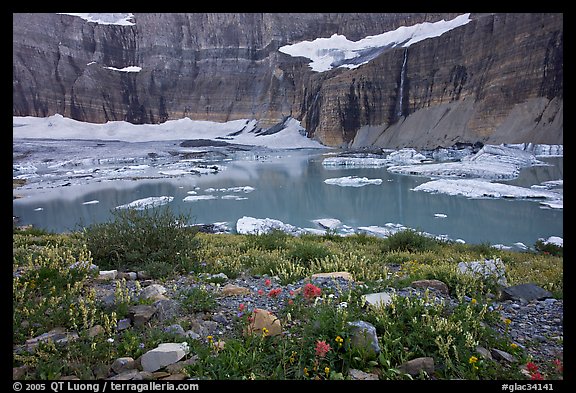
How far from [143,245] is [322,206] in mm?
18883

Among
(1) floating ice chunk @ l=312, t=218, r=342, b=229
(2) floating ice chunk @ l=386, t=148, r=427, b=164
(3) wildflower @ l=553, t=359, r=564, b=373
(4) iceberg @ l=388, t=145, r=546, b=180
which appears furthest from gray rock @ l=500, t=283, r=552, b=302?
(2) floating ice chunk @ l=386, t=148, r=427, b=164

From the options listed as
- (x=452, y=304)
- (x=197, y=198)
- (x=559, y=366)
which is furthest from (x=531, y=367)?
(x=197, y=198)

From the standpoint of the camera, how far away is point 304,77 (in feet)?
394

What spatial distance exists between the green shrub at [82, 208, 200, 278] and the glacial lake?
6.91 m

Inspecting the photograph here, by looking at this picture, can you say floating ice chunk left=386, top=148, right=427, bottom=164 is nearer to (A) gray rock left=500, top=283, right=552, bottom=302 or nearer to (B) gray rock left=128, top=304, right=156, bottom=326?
(A) gray rock left=500, top=283, right=552, bottom=302

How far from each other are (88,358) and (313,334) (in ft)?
5.41

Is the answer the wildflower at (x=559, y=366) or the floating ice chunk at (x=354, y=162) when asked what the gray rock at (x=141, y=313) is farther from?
the floating ice chunk at (x=354, y=162)

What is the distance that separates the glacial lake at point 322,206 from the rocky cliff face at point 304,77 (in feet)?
105

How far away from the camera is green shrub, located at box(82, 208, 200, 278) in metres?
5.07

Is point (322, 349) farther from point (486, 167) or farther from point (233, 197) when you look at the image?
point (486, 167)

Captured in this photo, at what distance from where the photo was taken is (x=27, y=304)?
3.23 meters

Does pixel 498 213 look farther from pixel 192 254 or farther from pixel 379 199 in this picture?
pixel 192 254

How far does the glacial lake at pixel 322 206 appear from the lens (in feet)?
55.9

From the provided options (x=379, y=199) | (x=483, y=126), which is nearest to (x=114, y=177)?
(x=379, y=199)
